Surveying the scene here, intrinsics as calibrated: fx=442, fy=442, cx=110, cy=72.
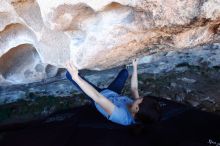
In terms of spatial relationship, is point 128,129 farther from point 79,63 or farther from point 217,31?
point 217,31

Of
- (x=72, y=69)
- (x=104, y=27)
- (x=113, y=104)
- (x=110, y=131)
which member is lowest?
(x=110, y=131)

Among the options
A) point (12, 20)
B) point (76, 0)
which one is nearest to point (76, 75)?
point (76, 0)

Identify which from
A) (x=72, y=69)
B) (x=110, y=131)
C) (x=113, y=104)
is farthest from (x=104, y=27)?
(x=110, y=131)

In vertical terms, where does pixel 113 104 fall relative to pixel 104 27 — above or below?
below

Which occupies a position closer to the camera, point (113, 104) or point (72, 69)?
point (72, 69)

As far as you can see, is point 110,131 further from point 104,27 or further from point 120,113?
point 104,27

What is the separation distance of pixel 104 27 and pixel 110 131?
49cm

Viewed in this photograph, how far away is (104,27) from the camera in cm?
207

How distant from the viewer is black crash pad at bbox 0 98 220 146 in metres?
2.01

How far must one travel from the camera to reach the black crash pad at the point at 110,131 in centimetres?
201

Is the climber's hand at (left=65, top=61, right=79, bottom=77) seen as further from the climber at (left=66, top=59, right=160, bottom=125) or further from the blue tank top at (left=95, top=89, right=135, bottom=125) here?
the blue tank top at (left=95, top=89, right=135, bottom=125)

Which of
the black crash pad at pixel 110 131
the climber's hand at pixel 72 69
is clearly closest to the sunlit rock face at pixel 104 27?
the climber's hand at pixel 72 69

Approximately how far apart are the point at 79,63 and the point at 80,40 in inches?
4.5

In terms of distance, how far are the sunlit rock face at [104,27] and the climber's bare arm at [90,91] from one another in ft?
0.55
